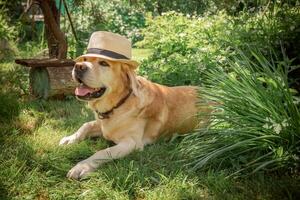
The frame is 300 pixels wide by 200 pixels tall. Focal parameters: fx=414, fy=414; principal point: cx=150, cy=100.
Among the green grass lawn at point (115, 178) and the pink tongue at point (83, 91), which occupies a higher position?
the pink tongue at point (83, 91)

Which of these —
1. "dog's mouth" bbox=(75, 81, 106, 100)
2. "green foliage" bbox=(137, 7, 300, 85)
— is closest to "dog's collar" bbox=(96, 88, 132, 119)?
"dog's mouth" bbox=(75, 81, 106, 100)

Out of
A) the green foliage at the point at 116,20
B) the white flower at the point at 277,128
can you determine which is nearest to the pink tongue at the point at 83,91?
the white flower at the point at 277,128

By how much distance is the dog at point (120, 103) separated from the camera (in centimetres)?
341

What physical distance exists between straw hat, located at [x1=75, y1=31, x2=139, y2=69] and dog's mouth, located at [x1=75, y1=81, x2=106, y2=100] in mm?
268

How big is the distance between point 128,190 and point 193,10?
34.5 ft

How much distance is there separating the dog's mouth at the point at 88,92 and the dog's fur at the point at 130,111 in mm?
39

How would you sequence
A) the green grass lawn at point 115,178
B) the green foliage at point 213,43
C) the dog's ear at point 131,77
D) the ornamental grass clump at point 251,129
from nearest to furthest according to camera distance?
the green grass lawn at point 115,178 < the ornamental grass clump at point 251,129 < the dog's ear at point 131,77 < the green foliage at point 213,43

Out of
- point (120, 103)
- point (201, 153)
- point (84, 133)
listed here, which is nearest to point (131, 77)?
point (120, 103)

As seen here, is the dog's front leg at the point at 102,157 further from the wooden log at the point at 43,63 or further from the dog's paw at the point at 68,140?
the wooden log at the point at 43,63

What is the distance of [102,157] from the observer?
128 inches

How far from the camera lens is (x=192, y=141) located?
11.0 ft

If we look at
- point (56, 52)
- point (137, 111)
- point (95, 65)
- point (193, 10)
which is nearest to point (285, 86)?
point (137, 111)

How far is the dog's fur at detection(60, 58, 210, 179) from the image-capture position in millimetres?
3408

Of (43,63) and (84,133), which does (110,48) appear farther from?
(43,63)
